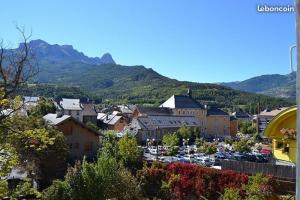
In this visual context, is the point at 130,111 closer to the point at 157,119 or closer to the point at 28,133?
the point at 157,119

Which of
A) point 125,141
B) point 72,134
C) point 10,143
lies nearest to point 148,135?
point 72,134

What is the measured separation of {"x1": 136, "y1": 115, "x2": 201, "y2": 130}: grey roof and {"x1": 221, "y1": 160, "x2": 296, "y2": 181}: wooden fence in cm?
5110

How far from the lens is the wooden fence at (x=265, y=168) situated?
33938 millimetres

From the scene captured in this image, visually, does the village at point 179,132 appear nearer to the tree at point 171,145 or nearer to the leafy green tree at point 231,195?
the tree at point 171,145

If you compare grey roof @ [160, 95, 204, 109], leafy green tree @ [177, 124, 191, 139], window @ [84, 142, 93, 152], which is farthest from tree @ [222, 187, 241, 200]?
grey roof @ [160, 95, 204, 109]

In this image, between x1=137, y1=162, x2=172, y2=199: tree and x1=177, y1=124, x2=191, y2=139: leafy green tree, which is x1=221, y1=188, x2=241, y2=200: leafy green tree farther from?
x1=177, y1=124, x2=191, y2=139: leafy green tree

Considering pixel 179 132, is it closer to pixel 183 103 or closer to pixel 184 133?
pixel 184 133

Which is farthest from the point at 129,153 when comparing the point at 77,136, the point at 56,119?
the point at 56,119

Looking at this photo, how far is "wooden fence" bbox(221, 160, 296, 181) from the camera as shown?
3394cm

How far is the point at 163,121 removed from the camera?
98688 mm

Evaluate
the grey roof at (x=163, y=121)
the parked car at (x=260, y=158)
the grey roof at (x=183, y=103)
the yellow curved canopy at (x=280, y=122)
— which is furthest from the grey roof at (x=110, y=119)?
the yellow curved canopy at (x=280, y=122)

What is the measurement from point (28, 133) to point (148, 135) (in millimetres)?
78250

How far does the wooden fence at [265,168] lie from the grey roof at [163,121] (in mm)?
51099

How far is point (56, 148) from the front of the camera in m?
39.5
